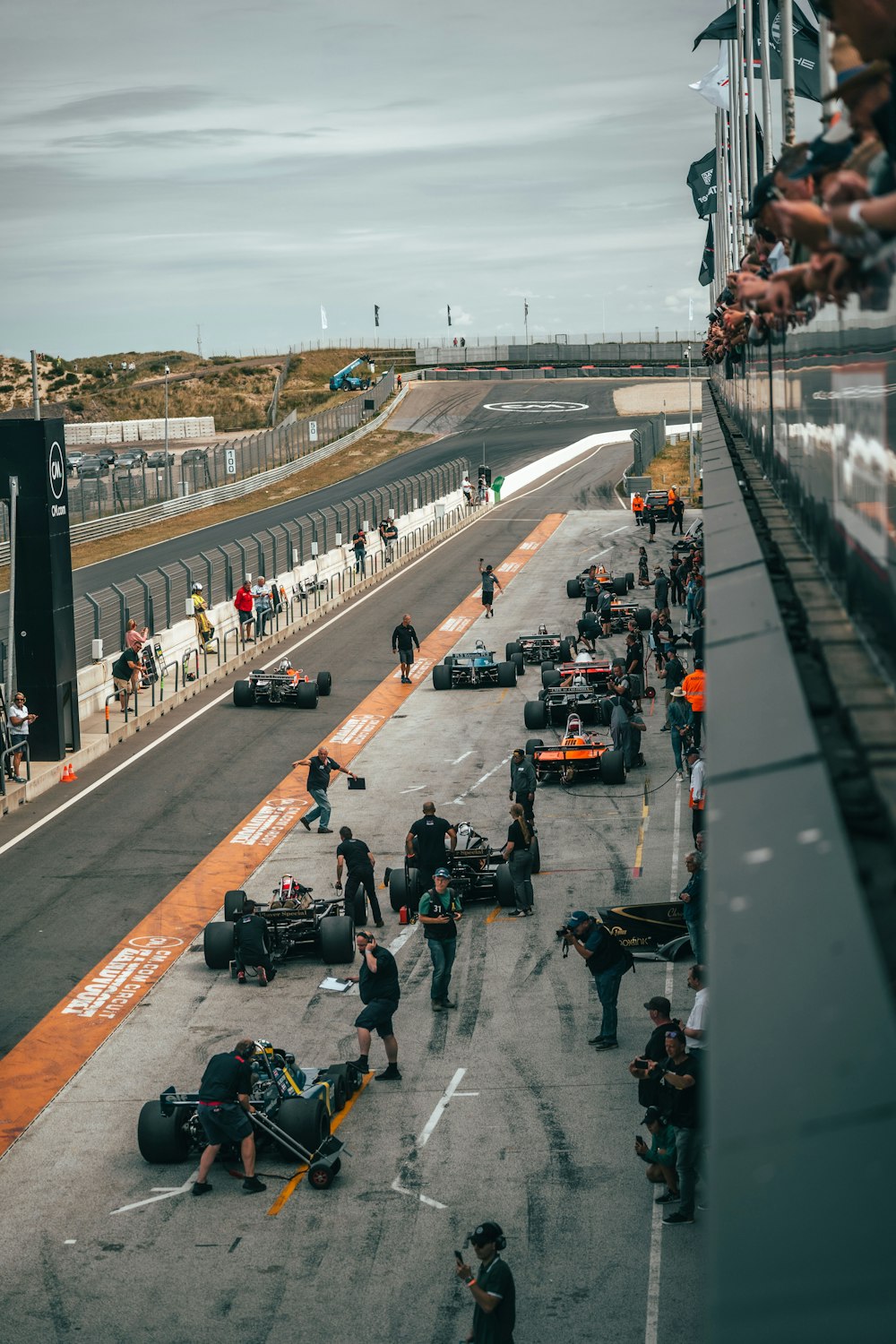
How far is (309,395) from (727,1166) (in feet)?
380

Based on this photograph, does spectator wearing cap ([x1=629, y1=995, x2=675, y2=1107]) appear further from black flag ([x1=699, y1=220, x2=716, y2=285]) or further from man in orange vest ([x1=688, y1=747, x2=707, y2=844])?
black flag ([x1=699, y1=220, x2=716, y2=285])

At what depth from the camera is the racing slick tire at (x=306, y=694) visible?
31938 mm

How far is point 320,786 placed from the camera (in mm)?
22969

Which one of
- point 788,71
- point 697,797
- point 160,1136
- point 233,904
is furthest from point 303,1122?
point 788,71

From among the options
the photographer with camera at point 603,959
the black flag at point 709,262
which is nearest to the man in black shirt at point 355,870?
the photographer with camera at point 603,959

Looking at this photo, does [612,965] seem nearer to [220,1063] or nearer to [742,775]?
[220,1063]

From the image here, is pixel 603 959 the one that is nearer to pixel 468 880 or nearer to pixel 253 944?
pixel 253 944

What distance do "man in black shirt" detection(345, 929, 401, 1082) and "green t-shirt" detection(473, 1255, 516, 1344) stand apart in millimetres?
5153

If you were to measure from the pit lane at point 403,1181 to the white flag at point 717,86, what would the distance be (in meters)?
17.3

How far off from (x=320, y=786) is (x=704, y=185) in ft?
101

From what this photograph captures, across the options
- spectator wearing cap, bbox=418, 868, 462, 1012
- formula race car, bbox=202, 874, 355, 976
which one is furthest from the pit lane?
spectator wearing cap, bbox=418, 868, 462, 1012

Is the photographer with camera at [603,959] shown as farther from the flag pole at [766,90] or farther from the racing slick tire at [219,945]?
the flag pole at [766,90]

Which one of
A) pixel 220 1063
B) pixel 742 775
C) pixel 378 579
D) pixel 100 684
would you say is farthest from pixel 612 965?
pixel 378 579

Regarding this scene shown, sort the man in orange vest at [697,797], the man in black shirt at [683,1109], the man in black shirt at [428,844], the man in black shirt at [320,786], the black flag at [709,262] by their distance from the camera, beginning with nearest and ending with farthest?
the man in black shirt at [683,1109] < the man in orange vest at [697,797] < the man in black shirt at [428,844] < the man in black shirt at [320,786] < the black flag at [709,262]
